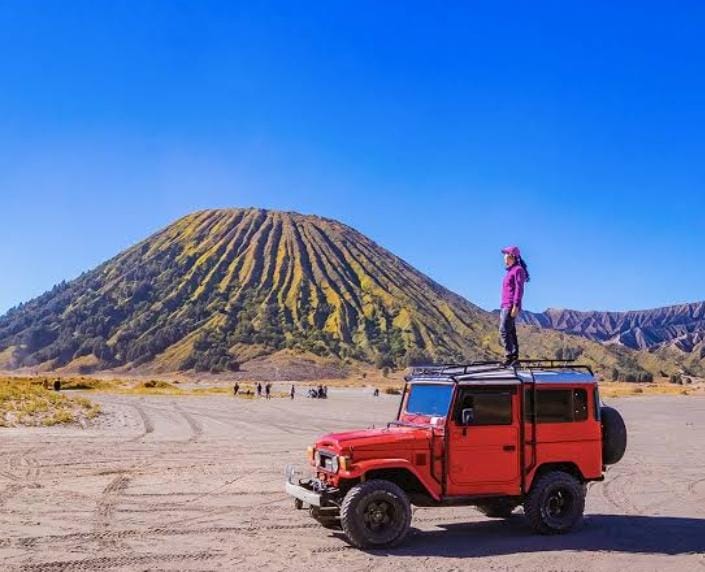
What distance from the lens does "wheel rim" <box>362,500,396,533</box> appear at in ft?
33.1

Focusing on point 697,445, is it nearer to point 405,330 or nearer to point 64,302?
point 405,330

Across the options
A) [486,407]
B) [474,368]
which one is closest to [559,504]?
[486,407]

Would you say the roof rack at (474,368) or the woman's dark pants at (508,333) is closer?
the roof rack at (474,368)

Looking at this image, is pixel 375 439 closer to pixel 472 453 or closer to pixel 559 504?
pixel 472 453

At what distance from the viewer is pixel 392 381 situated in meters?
118

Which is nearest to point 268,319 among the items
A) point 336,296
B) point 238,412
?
point 336,296

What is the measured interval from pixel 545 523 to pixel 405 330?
153m

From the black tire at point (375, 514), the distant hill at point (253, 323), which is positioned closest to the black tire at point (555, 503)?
the black tire at point (375, 514)

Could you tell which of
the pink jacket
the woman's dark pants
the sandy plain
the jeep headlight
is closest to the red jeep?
the jeep headlight

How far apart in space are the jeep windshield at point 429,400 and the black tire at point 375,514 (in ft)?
4.45

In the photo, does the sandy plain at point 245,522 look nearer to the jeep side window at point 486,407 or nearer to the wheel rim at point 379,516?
the wheel rim at point 379,516

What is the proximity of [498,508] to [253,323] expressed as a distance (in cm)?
14493

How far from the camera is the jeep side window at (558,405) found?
36.5 ft

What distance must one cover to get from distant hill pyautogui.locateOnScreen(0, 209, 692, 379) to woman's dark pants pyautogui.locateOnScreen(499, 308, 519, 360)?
109074 mm
